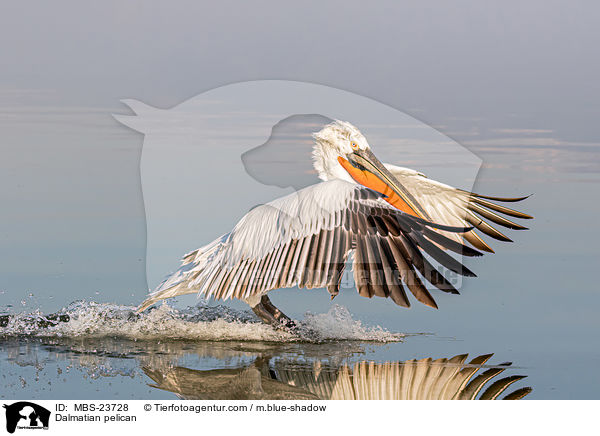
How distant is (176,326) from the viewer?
5996 mm

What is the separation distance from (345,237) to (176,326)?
172cm

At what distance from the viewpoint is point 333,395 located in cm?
461

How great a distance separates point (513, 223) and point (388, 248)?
1761mm

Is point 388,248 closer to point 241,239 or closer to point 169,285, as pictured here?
point 241,239

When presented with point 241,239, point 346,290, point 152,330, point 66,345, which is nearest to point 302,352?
Result: point 346,290

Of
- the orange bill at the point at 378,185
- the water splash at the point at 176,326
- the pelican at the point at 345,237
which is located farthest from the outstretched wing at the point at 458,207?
the water splash at the point at 176,326

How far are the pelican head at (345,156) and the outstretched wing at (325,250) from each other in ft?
2.48

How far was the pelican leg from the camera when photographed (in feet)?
19.5

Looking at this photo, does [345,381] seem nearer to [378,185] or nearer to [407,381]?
[407,381]

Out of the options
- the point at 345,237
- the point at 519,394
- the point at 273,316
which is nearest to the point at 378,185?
the point at 345,237

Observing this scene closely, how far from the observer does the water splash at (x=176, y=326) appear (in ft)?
19.1

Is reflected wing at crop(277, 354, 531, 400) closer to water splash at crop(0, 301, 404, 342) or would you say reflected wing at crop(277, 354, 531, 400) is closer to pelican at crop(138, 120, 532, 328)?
pelican at crop(138, 120, 532, 328)
